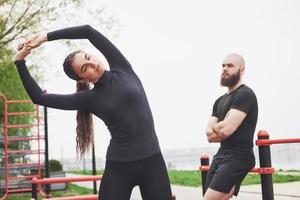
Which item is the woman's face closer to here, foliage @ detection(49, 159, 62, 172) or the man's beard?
the man's beard

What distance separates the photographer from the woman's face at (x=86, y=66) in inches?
126

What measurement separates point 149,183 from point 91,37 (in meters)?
0.96

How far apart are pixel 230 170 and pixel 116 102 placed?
1.15m

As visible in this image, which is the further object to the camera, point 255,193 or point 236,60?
point 255,193

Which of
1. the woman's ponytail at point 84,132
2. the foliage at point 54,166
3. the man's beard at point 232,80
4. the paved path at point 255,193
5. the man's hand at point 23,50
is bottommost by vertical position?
the paved path at point 255,193

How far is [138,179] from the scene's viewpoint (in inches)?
127

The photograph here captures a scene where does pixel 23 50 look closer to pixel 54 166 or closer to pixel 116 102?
pixel 116 102

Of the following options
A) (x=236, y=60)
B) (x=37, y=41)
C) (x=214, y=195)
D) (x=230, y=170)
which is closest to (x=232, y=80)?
(x=236, y=60)

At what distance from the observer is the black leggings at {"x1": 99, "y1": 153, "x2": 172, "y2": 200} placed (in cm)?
319

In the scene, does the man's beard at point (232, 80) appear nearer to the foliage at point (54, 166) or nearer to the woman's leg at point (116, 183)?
the woman's leg at point (116, 183)

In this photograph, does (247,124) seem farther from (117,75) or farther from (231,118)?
(117,75)

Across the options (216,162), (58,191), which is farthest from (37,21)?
(216,162)

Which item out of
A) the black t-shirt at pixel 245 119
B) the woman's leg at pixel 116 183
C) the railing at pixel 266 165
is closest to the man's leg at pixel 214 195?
the black t-shirt at pixel 245 119

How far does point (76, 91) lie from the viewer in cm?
345
